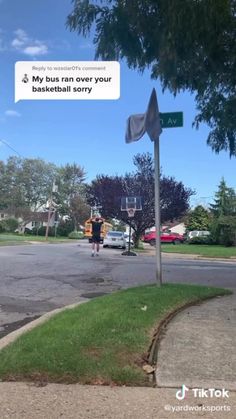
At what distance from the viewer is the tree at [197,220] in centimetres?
7275

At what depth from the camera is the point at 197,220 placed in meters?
73.6

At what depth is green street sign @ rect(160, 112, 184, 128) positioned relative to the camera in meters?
9.27

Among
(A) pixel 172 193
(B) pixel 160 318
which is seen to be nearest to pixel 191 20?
(B) pixel 160 318

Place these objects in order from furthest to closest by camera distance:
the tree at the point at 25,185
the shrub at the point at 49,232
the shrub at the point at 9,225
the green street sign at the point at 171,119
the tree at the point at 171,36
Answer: the tree at the point at 25,185 < the shrub at the point at 9,225 < the shrub at the point at 49,232 < the green street sign at the point at 171,119 < the tree at the point at 171,36

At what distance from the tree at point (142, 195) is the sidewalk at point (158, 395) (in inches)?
1303

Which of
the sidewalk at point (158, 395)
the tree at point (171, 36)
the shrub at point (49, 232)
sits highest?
the tree at point (171, 36)

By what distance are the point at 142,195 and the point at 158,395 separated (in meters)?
35.4

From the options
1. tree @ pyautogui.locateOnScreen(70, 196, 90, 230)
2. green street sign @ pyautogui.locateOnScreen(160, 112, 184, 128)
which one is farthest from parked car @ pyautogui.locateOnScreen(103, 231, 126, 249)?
tree @ pyautogui.locateOnScreen(70, 196, 90, 230)

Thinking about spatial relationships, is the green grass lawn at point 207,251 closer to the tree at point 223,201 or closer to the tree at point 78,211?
the tree at point 223,201

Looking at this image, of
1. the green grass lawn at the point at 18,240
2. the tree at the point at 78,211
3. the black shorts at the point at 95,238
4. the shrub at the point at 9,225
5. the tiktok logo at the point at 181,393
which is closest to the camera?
the tiktok logo at the point at 181,393

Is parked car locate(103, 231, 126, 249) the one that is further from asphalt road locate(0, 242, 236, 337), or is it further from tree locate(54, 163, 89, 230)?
tree locate(54, 163, 89, 230)

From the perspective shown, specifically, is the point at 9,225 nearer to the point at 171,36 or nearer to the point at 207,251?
the point at 207,251

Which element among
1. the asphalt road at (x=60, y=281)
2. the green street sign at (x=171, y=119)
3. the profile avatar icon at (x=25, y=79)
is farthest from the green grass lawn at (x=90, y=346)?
the profile avatar icon at (x=25, y=79)

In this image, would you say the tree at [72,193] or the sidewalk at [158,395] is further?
the tree at [72,193]
